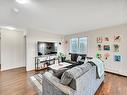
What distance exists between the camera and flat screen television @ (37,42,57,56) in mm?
4849

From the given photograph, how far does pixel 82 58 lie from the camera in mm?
4582

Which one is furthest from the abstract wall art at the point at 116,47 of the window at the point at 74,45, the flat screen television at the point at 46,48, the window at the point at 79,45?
the flat screen television at the point at 46,48

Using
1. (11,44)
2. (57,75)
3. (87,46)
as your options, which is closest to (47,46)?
(11,44)

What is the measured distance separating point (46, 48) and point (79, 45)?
2217 millimetres

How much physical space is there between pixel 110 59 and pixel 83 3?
10.9 ft

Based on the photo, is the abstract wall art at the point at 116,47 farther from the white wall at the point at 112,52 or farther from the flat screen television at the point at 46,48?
the flat screen television at the point at 46,48

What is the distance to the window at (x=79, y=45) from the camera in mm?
5531

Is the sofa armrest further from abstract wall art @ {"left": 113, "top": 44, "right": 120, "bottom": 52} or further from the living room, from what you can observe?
abstract wall art @ {"left": 113, "top": 44, "right": 120, "bottom": 52}

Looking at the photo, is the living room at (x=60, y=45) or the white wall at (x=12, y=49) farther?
the white wall at (x=12, y=49)

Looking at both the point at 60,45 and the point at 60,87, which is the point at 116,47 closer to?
the point at 60,87

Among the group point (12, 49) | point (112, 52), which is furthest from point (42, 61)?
point (112, 52)

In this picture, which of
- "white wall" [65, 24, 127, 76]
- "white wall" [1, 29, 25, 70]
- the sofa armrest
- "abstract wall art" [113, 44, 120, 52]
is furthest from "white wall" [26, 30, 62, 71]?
"abstract wall art" [113, 44, 120, 52]

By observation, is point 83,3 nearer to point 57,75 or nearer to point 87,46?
point 57,75

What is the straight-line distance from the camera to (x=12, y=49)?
503 centimetres
